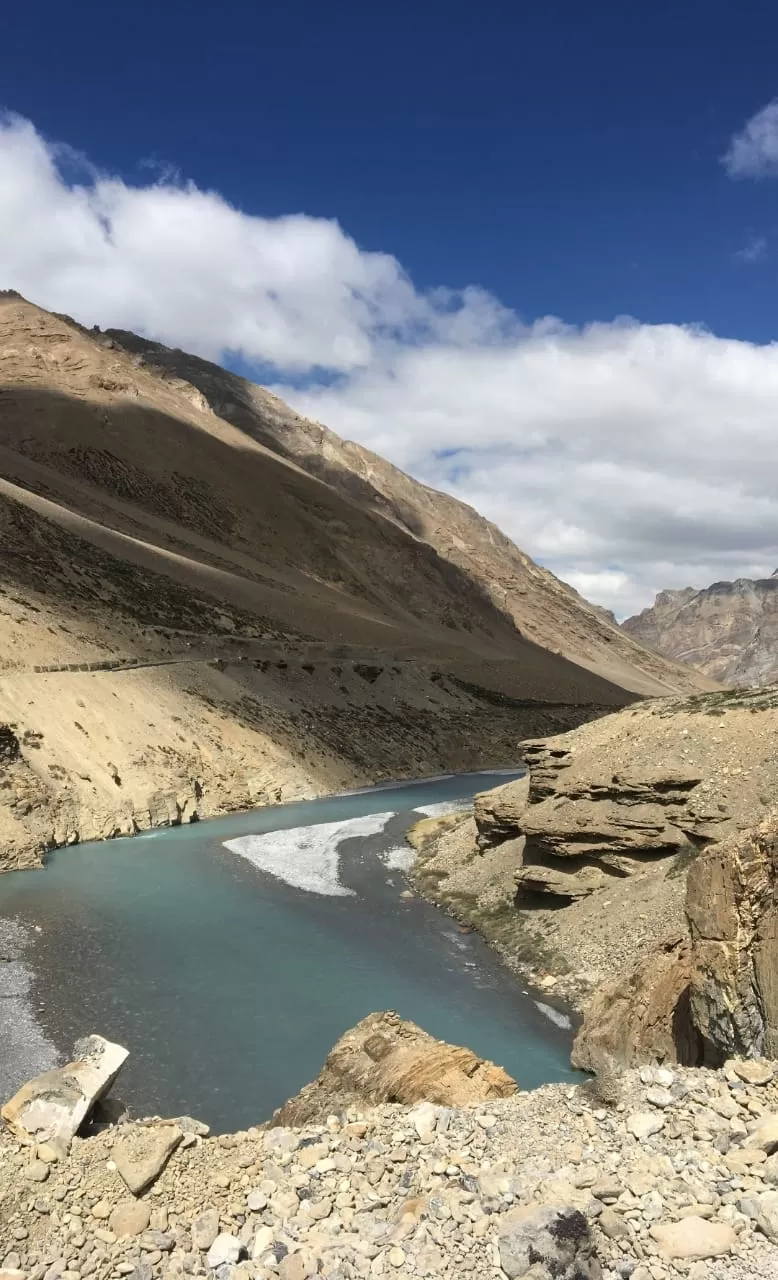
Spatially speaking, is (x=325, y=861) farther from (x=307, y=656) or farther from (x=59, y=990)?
(x=307, y=656)

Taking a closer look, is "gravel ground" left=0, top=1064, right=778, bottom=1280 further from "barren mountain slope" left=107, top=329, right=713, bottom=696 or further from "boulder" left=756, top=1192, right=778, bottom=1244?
"barren mountain slope" left=107, top=329, right=713, bottom=696

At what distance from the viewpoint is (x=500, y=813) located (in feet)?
95.2


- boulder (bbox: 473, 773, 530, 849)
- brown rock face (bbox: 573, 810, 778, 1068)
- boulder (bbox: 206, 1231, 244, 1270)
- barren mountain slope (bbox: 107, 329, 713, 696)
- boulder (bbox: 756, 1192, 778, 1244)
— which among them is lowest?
boulder (bbox: 206, 1231, 244, 1270)

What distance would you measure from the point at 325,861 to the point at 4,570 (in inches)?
1118

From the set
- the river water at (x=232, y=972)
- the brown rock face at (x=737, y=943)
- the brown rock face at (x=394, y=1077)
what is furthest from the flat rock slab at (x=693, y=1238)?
the river water at (x=232, y=972)

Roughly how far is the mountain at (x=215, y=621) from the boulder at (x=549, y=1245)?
90.6 feet

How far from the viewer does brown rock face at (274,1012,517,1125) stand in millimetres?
10680

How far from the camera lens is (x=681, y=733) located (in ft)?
85.0

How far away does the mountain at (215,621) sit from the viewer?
130 ft

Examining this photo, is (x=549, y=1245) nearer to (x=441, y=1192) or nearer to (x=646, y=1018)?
(x=441, y=1192)

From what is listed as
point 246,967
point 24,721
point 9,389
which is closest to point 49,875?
point 24,721

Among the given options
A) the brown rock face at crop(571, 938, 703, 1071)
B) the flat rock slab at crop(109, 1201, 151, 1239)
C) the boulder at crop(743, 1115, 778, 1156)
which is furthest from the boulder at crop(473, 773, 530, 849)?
the flat rock slab at crop(109, 1201, 151, 1239)

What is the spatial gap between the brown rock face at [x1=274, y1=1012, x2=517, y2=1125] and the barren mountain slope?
124 meters

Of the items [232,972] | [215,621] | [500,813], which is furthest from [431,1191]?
[215,621]
